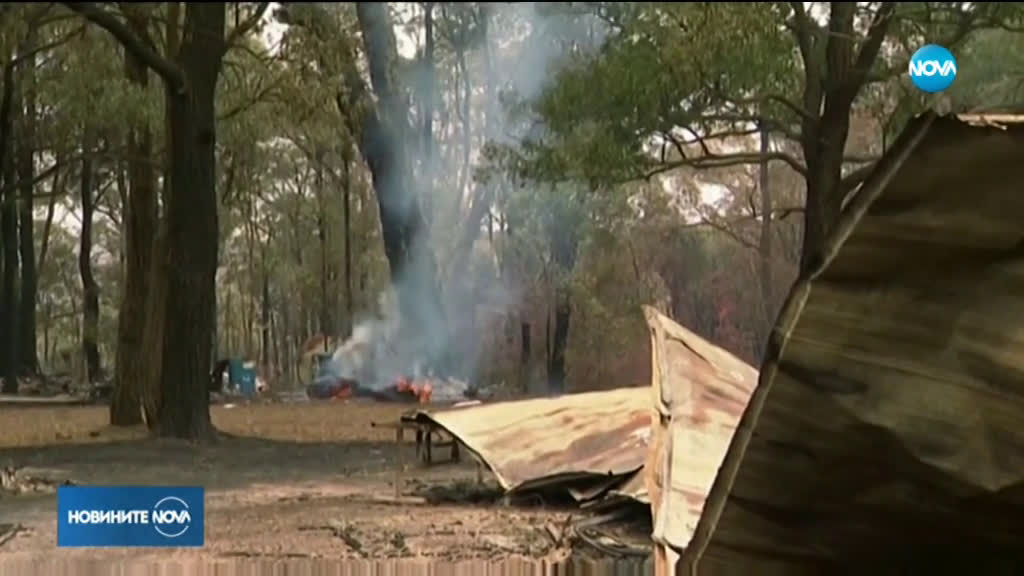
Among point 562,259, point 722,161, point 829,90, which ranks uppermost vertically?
point 829,90

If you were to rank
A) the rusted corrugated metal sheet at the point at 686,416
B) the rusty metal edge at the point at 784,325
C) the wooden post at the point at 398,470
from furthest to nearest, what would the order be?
the wooden post at the point at 398,470
the rusted corrugated metal sheet at the point at 686,416
the rusty metal edge at the point at 784,325

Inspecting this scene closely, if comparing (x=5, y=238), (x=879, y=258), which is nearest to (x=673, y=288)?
(x=879, y=258)

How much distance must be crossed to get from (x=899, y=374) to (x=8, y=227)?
148cm

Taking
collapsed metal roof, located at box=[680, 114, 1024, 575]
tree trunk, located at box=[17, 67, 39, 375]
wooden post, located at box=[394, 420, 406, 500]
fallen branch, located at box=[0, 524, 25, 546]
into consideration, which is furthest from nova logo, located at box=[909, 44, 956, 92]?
fallen branch, located at box=[0, 524, 25, 546]

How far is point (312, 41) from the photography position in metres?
2.08

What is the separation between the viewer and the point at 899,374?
5.65 ft

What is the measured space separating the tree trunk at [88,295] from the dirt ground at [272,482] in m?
0.08

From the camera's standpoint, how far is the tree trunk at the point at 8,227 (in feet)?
7.07

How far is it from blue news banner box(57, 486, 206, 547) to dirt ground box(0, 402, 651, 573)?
0.02m

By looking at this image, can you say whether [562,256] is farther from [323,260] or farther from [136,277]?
[136,277]

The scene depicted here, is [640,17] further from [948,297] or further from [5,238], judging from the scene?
[5,238]

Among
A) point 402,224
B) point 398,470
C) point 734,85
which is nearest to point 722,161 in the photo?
point 734,85

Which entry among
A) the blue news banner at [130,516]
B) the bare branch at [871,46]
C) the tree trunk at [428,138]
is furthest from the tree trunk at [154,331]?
the bare branch at [871,46]

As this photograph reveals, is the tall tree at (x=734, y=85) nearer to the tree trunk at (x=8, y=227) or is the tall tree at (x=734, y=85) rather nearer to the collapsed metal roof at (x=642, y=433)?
the collapsed metal roof at (x=642, y=433)
